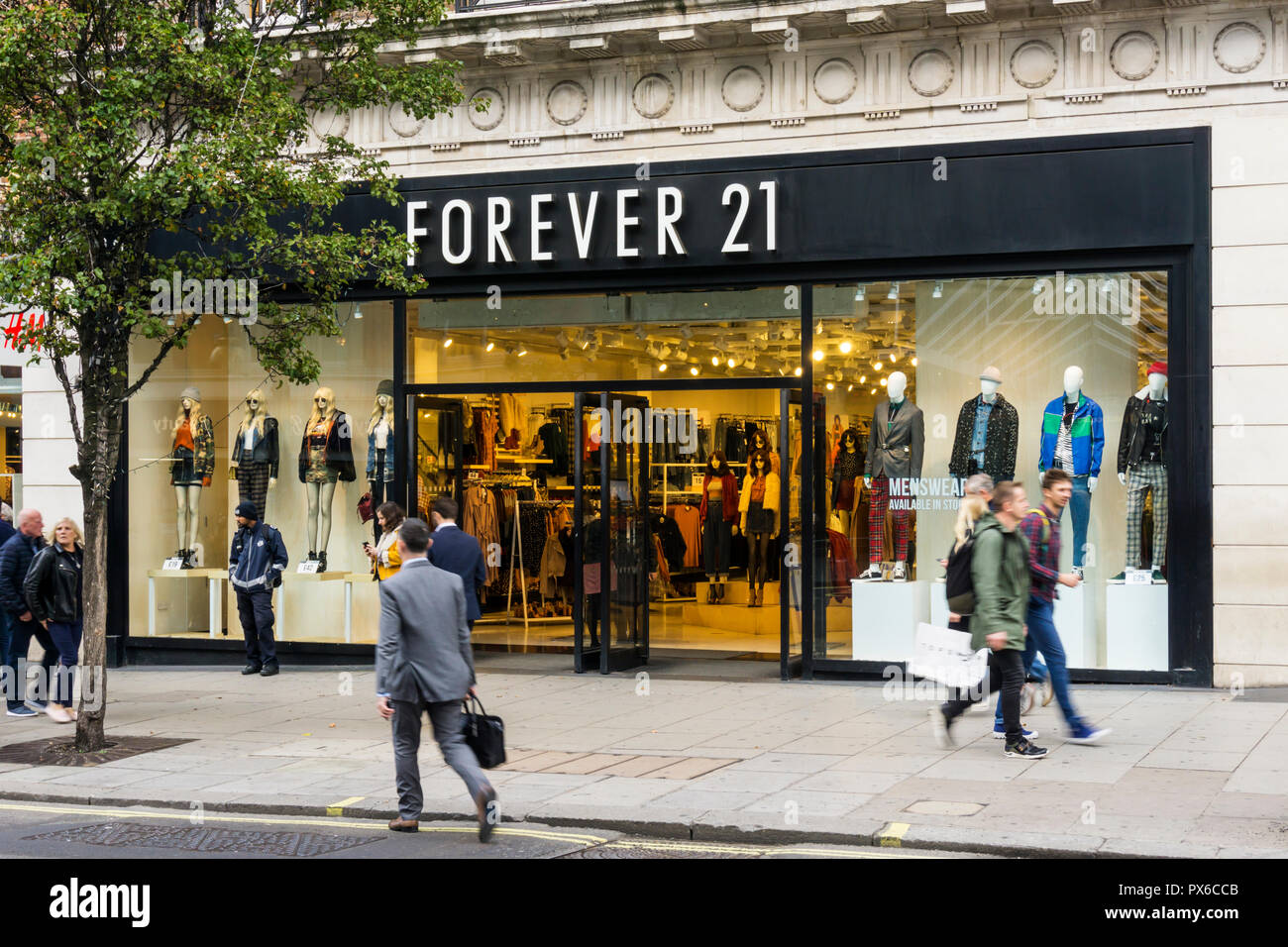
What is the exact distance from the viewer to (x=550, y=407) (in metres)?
16.2

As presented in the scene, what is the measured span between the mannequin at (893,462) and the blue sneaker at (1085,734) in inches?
149

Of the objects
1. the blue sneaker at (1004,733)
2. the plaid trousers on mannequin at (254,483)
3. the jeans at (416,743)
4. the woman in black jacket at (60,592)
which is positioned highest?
the plaid trousers on mannequin at (254,483)

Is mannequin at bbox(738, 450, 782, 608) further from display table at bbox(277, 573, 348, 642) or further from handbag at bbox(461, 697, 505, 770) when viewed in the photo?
handbag at bbox(461, 697, 505, 770)

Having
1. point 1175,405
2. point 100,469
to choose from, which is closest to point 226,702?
point 100,469

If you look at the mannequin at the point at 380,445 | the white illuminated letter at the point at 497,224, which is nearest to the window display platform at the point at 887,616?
the white illuminated letter at the point at 497,224

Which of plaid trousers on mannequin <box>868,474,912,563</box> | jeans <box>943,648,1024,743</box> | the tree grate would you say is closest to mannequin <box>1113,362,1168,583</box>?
plaid trousers on mannequin <box>868,474,912,563</box>

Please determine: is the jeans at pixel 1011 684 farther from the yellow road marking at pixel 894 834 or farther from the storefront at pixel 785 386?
the storefront at pixel 785 386

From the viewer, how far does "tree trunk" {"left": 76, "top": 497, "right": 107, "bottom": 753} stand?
10.9m

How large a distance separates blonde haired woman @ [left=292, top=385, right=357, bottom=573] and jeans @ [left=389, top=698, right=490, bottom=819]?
8246 mm

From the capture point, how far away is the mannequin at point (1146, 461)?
1297cm

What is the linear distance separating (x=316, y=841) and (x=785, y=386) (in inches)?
291

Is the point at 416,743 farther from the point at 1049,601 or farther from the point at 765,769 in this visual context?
the point at 1049,601

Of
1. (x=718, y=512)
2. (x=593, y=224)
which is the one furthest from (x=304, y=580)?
(x=593, y=224)

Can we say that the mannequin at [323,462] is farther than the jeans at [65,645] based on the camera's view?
Yes
